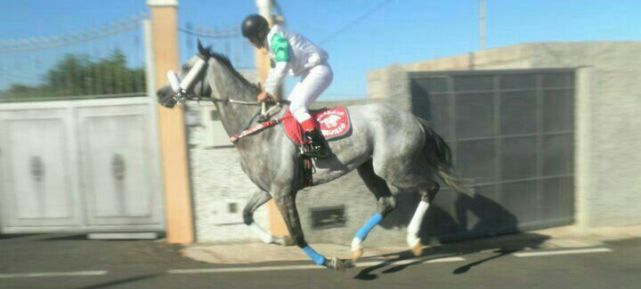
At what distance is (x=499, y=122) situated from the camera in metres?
6.78

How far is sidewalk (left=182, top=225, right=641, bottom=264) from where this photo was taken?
575cm

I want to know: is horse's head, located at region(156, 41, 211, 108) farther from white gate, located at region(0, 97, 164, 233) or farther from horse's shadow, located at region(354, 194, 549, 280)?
horse's shadow, located at region(354, 194, 549, 280)

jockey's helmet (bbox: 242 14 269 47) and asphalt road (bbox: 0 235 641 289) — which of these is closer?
jockey's helmet (bbox: 242 14 269 47)

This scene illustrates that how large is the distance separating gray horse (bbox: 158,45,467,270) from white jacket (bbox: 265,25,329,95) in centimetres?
38

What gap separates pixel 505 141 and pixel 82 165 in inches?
224

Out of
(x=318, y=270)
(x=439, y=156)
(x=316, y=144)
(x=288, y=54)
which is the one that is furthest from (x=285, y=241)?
(x=439, y=156)

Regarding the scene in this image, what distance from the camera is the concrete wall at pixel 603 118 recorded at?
23.0ft

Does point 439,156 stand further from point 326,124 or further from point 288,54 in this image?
point 288,54

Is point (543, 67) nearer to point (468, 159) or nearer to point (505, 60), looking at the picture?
point (505, 60)

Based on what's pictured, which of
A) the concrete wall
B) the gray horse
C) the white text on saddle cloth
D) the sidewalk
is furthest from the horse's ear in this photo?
the concrete wall

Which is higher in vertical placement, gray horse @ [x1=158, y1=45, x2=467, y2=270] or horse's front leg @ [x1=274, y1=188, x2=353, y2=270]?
gray horse @ [x1=158, y1=45, x2=467, y2=270]

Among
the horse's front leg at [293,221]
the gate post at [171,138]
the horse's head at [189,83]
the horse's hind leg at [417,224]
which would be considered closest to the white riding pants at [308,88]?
the horse's front leg at [293,221]

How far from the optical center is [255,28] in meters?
4.52

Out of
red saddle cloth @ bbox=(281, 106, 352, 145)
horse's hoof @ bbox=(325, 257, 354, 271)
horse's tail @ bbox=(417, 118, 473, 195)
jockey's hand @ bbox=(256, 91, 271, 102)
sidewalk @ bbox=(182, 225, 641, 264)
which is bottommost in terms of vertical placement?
sidewalk @ bbox=(182, 225, 641, 264)
